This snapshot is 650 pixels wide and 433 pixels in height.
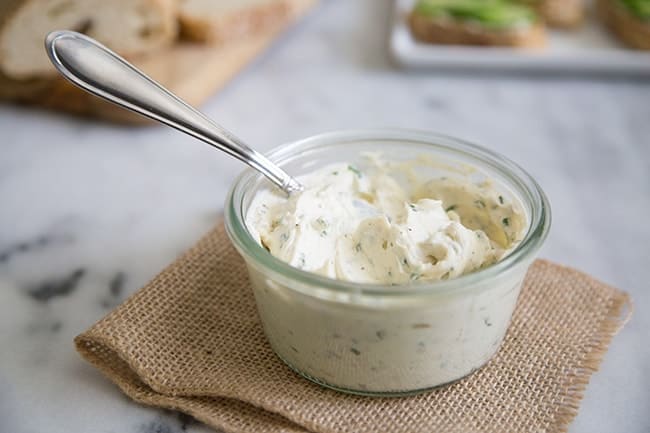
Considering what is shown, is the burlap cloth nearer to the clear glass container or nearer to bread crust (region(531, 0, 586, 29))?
the clear glass container

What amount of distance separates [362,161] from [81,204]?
2.54 feet

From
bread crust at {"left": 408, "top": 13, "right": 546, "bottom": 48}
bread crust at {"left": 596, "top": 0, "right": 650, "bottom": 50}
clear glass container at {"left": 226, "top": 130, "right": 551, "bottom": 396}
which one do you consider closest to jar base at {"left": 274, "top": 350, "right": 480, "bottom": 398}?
clear glass container at {"left": 226, "top": 130, "right": 551, "bottom": 396}

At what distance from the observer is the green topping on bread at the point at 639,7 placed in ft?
8.20

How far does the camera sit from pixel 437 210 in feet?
4.32

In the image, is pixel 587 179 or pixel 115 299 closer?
pixel 115 299

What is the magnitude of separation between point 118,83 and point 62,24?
46.3 inches

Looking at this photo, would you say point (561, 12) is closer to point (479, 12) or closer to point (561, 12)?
point (561, 12)

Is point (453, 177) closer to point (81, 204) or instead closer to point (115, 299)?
point (115, 299)

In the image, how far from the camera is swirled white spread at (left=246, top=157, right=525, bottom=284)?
122 cm

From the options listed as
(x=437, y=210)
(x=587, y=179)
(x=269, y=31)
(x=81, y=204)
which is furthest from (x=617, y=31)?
(x=81, y=204)

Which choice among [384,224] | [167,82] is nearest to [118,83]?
[384,224]

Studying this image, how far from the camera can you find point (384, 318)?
110 centimetres

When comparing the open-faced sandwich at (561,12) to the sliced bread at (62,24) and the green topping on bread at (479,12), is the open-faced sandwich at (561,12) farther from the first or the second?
the sliced bread at (62,24)

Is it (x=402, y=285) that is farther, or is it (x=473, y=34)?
(x=473, y=34)
